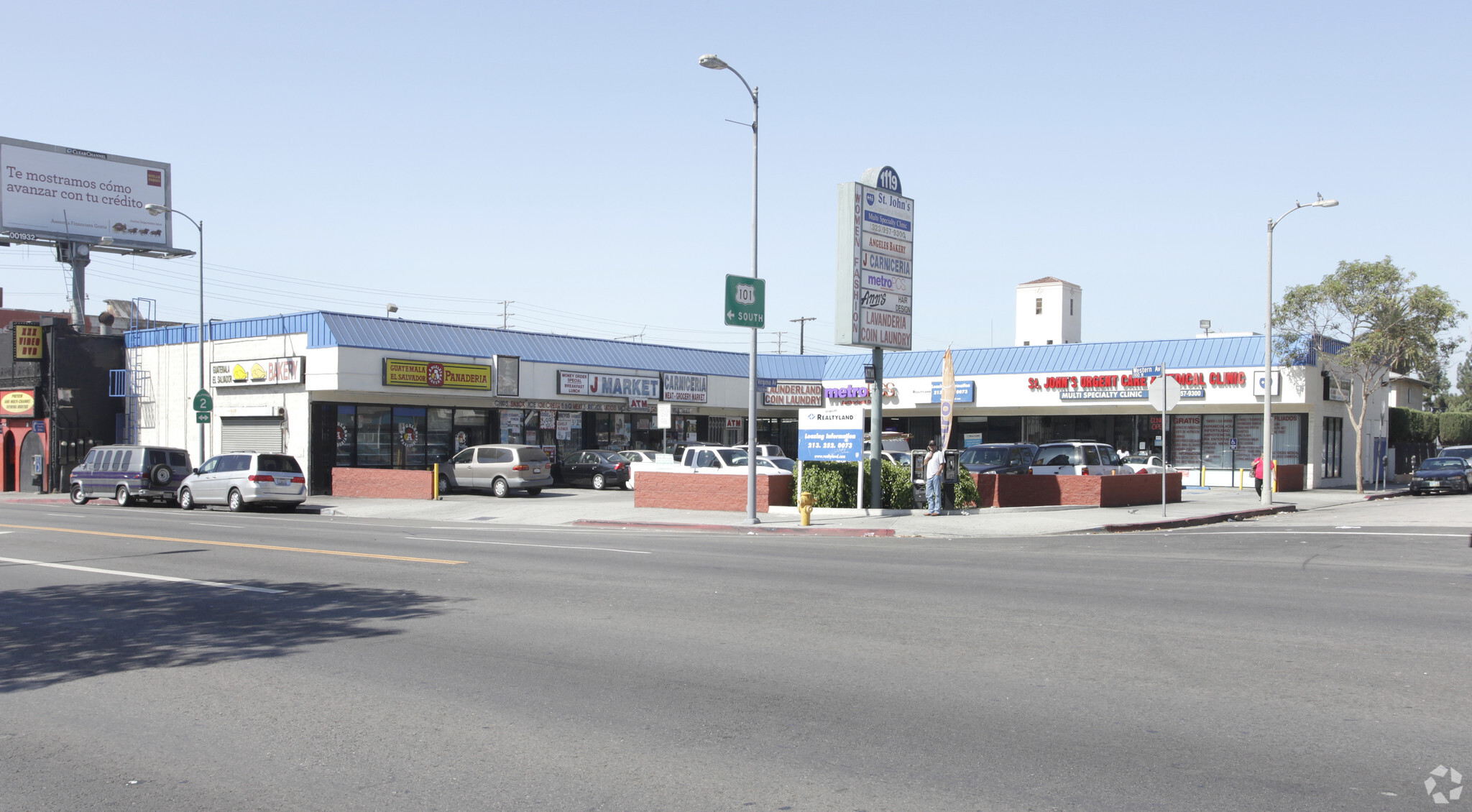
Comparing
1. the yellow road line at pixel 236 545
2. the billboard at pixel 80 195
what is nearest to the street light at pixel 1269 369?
the yellow road line at pixel 236 545

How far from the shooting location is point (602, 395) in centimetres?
4056

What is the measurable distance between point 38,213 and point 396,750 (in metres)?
52.3

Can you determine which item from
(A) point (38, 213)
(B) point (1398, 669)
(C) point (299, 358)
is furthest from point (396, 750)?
(A) point (38, 213)

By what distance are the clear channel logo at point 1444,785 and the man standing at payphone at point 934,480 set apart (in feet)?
58.6

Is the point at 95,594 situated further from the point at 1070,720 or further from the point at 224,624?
the point at 1070,720

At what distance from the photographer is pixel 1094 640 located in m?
9.12

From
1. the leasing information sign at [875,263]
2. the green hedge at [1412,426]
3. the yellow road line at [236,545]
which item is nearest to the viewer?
the yellow road line at [236,545]

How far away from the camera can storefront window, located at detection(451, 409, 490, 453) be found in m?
38.2

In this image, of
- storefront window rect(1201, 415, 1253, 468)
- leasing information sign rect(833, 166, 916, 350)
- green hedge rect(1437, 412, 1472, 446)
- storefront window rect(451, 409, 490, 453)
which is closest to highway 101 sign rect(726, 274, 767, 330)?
leasing information sign rect(833, 166, 916, 350)

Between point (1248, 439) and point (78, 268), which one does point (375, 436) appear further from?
point (1248, 439)

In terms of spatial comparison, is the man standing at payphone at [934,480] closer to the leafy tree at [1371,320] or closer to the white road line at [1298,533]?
the white road line at [1298,533]

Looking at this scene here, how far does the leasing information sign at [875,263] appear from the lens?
24.1 m

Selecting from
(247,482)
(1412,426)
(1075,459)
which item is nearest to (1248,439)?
(1075,459)

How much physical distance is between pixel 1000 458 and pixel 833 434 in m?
5.76
